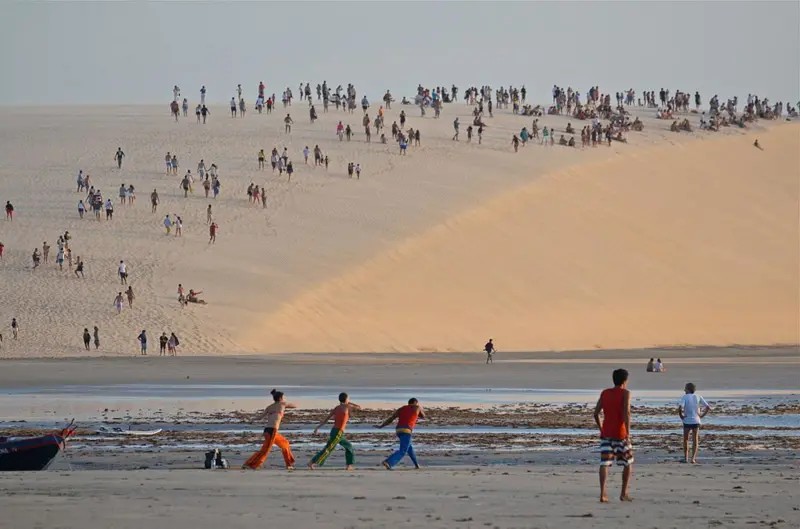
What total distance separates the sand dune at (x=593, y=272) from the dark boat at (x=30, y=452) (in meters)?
36.9

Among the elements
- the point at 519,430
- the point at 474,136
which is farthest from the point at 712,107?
the point at 519,430

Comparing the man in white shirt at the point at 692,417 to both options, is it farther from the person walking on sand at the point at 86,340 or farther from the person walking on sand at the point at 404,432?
the person walking on sand at the point at 86,340

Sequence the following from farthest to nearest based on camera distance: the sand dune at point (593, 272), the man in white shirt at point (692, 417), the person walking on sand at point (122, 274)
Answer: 1. the sand dune at point (593, 272)
2. the person walking on sand at point (122, 274)
3. the man in white shirt at point (692, 417)

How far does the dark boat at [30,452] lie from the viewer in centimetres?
1838

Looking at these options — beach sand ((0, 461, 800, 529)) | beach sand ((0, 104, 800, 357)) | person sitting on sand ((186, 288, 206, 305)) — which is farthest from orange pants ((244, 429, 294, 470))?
person sitting on sand ((186, 288, 206, 305))

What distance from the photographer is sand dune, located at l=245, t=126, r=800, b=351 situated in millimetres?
60312

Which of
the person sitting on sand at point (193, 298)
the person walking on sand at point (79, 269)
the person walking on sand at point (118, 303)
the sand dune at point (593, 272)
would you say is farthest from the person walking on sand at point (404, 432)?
the person walking on sand at point (79, 269)

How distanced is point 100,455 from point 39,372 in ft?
76.5

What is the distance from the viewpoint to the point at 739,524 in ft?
45.0

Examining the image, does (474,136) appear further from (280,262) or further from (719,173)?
(280,262)

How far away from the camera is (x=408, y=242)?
66.9 m

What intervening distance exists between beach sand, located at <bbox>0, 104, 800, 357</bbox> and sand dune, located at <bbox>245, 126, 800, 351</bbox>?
11 centimetres

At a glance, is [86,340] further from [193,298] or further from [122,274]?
[122,274]

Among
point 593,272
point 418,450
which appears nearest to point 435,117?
point 593,272
